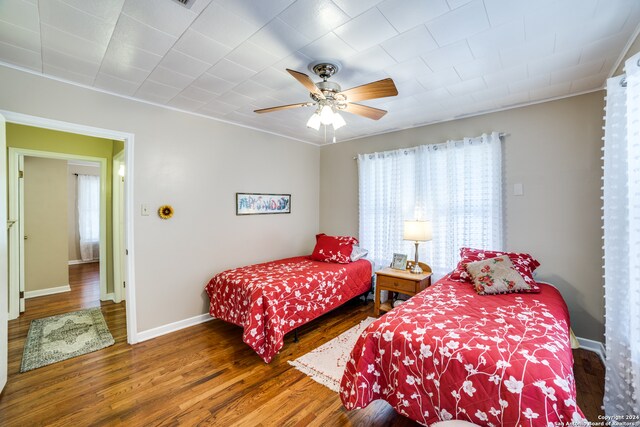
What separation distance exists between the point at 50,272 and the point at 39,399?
332 cm

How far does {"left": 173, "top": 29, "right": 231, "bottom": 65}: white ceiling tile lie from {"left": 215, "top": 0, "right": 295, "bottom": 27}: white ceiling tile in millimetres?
359

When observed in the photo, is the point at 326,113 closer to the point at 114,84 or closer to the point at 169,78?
the point at 169,78

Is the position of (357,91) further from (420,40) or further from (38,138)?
(38,138)

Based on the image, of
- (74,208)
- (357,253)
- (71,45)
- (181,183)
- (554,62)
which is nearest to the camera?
(71,45)

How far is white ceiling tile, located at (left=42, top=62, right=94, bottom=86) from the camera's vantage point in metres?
2.20

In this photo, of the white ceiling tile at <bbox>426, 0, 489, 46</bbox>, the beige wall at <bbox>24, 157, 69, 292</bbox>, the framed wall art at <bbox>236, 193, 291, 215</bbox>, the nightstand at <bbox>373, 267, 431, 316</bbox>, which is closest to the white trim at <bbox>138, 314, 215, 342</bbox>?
the framed wall art at <bbox>236, 193, 291, 215</bbox>

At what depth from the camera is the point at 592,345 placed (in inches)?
102

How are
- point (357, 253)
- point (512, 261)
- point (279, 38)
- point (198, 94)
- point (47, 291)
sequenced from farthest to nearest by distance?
point (47, 291)
point (357, 253)
point (198, 94)
point (512, 261)
point (279, 38)

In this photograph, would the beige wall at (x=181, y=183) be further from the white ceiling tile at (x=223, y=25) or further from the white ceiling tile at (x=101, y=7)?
the white ceiling tile at (x=223, y=25)

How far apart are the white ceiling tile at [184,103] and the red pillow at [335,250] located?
2.33m

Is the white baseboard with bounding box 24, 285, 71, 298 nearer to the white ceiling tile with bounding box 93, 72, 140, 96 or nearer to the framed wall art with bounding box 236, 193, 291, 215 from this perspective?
the framed wall art with bounding box 236, 193, 291, 215

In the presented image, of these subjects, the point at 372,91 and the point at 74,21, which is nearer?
the point at 74,21

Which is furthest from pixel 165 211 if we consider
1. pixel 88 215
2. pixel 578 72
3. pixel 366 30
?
pixel 88 215

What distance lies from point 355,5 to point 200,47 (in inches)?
43.1
